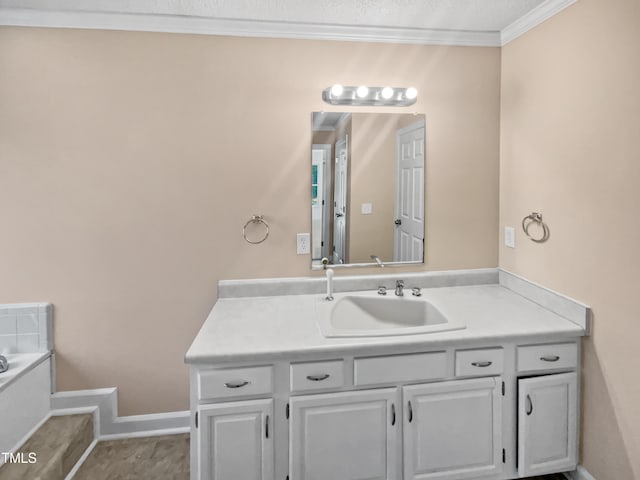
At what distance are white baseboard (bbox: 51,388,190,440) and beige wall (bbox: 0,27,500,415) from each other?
5cm

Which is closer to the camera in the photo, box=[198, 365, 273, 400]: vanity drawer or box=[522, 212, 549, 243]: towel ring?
box=[198, 365, 273, 400]: vanity drawer

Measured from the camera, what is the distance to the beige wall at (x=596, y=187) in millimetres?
1603

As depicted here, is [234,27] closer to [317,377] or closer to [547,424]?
[317,377]

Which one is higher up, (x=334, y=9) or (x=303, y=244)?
(x=334, y=9)

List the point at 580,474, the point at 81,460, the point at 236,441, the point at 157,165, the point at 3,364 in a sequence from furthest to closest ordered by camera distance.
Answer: the point at 157,165 → the point at 81,460 → the point at 3,364 → the point at 580,474 → the point at 236,441

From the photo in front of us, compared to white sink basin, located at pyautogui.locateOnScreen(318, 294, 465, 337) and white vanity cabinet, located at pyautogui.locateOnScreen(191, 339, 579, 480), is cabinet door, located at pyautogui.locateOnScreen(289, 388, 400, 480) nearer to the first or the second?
white vanity cabinet, located at pyautogui.locateOnScreen(191, 339, 579, 480)

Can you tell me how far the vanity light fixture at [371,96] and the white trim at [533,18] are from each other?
0.61 meters

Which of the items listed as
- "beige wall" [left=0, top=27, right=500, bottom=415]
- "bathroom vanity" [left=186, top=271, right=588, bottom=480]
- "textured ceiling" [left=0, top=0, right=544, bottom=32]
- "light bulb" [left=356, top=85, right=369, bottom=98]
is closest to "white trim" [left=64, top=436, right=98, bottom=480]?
"beige wall" [left=0, top=27, right=500, bottom=415]

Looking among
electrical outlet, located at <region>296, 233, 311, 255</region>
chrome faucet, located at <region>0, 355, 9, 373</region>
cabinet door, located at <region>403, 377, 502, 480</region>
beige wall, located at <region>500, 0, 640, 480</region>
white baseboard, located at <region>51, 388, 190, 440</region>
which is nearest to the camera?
beige wall, located at <region>500, 0, 640, 480</region>

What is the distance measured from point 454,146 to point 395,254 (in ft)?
2.40

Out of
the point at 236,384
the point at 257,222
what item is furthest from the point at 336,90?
the point at 236,384

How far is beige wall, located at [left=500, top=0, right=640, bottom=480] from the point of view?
5.26ft

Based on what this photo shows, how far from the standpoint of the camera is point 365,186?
92.0 inches

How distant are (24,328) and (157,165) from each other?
1110 mm
